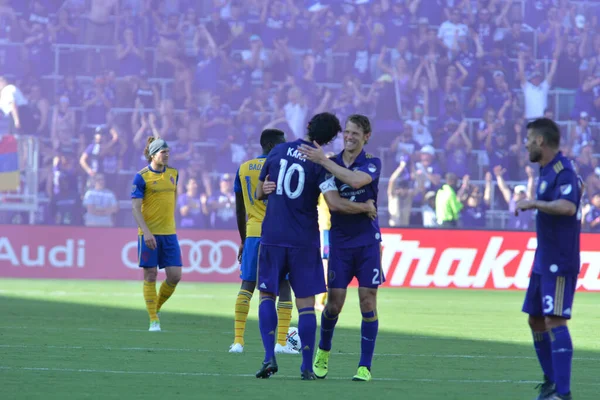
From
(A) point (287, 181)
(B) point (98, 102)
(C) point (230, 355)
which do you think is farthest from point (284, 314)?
(B) point (98, 102)

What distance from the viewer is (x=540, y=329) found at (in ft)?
26.9

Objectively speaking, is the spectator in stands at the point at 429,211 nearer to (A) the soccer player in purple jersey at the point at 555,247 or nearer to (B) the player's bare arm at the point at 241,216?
(B) the player's bare arm at the point at 241,216

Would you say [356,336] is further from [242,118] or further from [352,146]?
[242,118]

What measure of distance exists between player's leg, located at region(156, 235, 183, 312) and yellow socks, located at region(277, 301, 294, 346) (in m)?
2.61

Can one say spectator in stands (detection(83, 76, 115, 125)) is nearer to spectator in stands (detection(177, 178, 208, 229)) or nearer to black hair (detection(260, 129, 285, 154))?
spectator in stands (detection(177, 178, 208, 229))

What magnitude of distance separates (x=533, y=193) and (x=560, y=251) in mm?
19577

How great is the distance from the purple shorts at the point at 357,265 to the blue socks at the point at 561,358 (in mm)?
1727

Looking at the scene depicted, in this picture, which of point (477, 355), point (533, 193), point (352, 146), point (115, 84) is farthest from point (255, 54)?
point (352, 146)

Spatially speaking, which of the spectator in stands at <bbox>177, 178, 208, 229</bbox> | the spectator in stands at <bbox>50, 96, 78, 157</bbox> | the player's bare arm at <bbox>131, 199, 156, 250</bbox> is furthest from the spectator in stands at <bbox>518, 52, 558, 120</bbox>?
the player's bare arm at <bbox>131, 199, 156, 250</bbox>

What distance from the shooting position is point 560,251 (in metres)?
7.86

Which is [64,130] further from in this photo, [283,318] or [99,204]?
[283,318]

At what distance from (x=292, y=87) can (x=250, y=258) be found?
17.4m

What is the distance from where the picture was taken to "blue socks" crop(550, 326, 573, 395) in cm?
773

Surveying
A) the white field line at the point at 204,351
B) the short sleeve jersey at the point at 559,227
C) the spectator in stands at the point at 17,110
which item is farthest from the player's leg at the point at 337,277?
the spectator in stands at the point at 17,110
